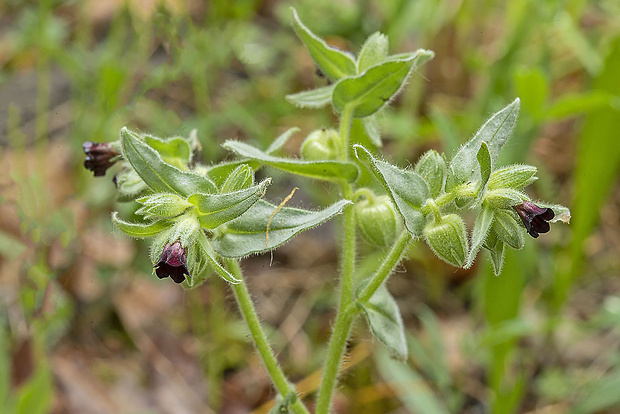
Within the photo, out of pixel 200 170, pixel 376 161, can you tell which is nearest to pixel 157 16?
pixel 200 170

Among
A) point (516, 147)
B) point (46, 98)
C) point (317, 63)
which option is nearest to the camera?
point (317, 63)

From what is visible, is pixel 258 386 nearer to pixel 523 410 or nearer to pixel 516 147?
pixel 523 410

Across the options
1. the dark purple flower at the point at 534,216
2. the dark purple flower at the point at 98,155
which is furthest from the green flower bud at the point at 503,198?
the dark purple flower at the point at 98,155

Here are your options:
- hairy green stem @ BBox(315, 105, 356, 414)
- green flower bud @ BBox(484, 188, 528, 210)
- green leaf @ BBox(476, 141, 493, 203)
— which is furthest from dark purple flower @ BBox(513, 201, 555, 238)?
hairy green stem @ BBox(315, 105, 356, 414)

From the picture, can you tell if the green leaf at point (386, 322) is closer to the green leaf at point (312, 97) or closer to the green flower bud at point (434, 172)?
the green flower bud at point (434, 172)

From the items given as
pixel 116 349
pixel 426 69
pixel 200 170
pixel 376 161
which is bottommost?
pixel 116 349

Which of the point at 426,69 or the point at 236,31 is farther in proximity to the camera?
the point at 426,69
